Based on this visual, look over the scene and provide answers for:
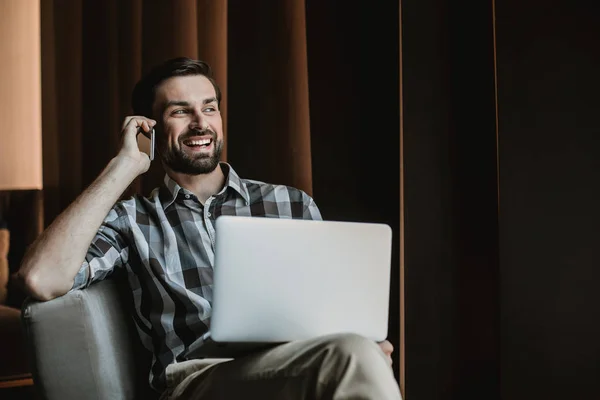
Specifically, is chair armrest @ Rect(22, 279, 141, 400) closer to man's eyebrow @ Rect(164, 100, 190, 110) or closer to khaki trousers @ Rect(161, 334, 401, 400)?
khaki trousers @ Rect(161, 334, 401, 400)

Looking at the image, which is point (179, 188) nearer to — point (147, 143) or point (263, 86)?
point (147, 143)

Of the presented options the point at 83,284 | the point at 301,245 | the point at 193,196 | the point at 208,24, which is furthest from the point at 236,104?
the point at 301,245

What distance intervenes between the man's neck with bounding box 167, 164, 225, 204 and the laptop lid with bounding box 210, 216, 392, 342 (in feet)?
2.20

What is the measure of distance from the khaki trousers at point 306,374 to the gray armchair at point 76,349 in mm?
194

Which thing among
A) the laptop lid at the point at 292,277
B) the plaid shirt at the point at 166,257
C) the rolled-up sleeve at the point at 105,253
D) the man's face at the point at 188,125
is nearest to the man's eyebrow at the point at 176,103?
the man's face at the point at 188,125

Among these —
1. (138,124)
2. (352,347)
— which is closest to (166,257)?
(138,124)

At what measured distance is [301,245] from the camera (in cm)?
122

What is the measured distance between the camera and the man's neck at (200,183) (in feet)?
6.08

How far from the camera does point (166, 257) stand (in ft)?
5.45

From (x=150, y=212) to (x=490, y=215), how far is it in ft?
3.16

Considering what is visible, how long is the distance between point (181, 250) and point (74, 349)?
0.38 m

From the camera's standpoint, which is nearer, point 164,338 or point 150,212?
point 164,338

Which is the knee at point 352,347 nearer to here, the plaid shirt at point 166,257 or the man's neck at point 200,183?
the plaid shirt at point 166,257

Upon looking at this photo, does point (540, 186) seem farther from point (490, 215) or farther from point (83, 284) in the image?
point (83, 284)
